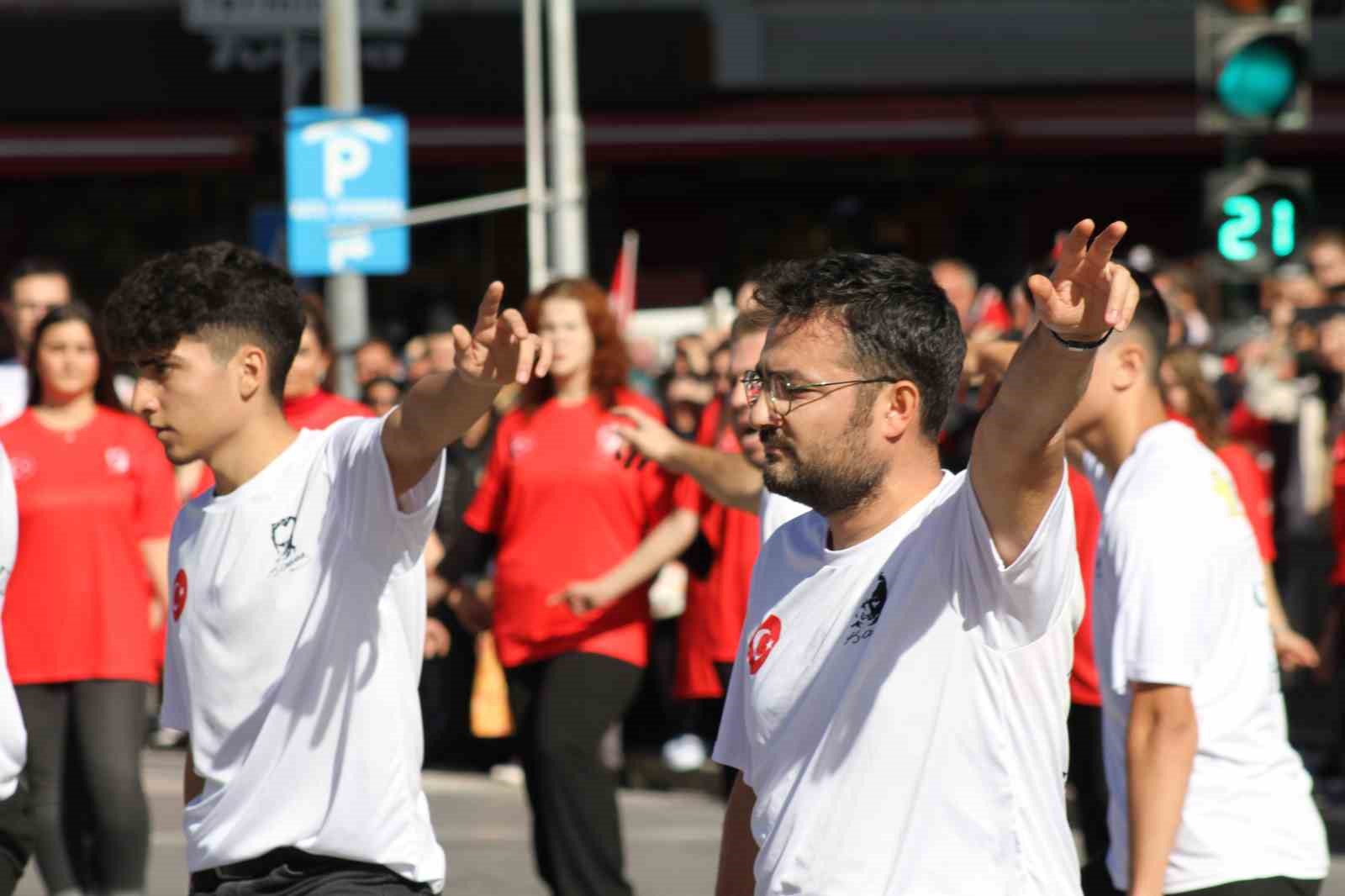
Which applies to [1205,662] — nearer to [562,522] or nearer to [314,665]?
[314,665]

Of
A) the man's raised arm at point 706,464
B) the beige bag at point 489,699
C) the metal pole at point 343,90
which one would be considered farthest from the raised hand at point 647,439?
the metal pole at point 343,90

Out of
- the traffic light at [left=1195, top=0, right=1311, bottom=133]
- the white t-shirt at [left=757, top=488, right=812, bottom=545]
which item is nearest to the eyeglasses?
the white t-shirt at [left=757, top=488, right=812, bottom=545]

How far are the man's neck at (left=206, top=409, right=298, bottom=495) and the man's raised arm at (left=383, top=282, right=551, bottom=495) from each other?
41 centimetres

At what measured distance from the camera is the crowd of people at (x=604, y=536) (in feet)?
10.3

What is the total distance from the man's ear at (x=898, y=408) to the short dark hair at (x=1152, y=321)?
1482mm

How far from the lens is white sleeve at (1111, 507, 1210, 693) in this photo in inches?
164

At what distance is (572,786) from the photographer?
21.7 feet

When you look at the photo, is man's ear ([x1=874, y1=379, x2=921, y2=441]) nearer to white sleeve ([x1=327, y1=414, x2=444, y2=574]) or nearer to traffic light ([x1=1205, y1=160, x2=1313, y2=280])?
white sleeve ([x1=327, y1=414, x2=444, y2=574])

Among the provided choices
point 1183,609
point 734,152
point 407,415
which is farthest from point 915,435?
point 734,152

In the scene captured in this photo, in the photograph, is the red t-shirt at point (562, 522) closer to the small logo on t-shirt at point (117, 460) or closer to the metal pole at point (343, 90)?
the small logo on t-shirt at point (117, 460)

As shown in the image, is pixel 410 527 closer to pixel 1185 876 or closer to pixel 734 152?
pixel 1185 876

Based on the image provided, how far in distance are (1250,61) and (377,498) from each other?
5563mm

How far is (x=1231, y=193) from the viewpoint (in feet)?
28.1

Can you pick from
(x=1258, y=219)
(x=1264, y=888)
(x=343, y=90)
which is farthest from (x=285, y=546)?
(x=343, y=90)
